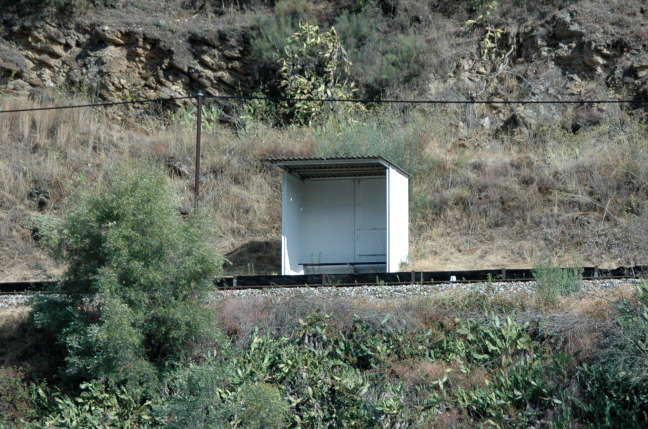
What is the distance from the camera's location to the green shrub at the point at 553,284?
1647 cm

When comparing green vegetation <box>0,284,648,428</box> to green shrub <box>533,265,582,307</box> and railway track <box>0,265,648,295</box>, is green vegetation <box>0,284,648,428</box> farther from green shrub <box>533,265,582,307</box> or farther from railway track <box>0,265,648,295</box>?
railway track <box>0,265,648,295</box>

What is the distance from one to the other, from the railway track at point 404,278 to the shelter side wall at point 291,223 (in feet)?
6.23

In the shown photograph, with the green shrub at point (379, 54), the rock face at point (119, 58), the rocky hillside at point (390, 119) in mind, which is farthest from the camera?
the rock face at point (119, 58)

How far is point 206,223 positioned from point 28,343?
4.16 metres

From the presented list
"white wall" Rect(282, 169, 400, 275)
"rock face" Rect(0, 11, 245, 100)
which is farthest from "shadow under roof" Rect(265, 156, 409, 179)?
"rock face" Rect(0, 11, 245, 100)

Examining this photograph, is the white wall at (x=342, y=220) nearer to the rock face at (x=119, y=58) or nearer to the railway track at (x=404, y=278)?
the railway track at (x=404, y=278)

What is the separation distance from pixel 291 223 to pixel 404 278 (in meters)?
3.89

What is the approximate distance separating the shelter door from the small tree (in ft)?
20.1

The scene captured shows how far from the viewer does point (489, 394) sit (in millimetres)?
14531

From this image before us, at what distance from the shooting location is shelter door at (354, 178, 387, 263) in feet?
71.9

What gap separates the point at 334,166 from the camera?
69.4 ft

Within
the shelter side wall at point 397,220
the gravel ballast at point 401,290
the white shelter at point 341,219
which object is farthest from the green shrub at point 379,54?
the gravel ballast at point 401,290

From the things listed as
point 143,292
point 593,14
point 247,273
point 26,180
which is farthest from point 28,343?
point 593,14

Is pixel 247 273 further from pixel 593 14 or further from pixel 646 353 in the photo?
pixel 593 14
